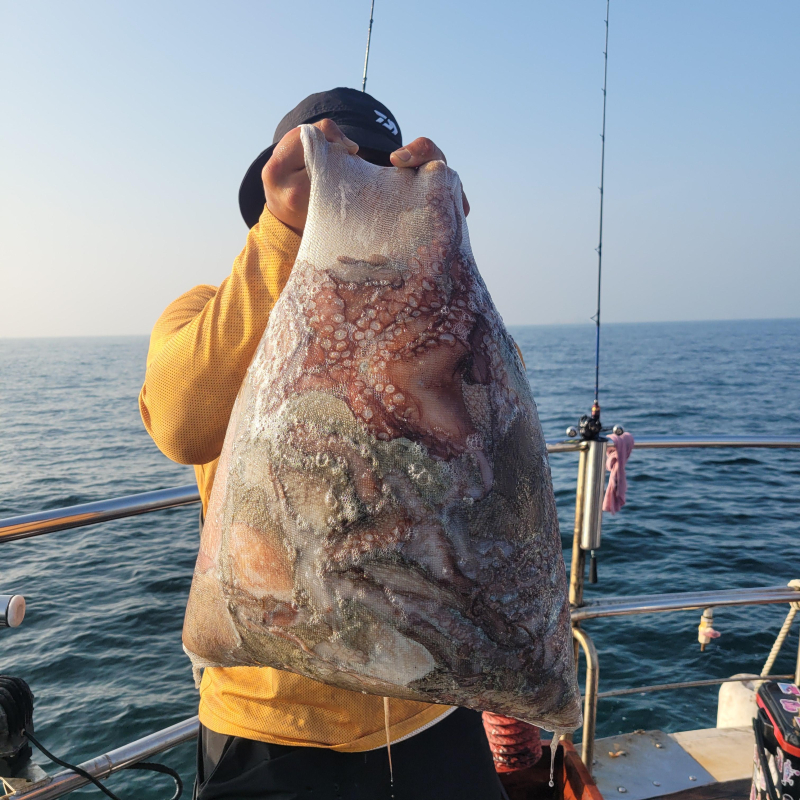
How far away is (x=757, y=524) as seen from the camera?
11.0 metres

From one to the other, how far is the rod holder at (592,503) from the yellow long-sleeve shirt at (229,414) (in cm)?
146

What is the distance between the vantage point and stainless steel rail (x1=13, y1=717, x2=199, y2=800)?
1.61 m

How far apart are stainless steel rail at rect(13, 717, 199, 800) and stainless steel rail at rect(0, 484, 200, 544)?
2.04 feet

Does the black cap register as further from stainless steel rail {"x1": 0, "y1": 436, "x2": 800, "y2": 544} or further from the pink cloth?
the pink cloth

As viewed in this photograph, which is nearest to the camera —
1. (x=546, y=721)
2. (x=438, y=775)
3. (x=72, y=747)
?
(x=546, y=721)

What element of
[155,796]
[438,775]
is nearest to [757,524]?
[155,796]

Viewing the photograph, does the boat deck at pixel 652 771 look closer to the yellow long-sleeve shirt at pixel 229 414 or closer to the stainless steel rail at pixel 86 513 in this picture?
the yellow long-sleeve shirt at pixel 229 414

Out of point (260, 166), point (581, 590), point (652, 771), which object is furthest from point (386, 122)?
point (652, 771)

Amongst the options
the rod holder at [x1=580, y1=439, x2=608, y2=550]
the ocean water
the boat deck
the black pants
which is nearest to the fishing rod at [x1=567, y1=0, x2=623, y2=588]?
the rod holder at [x1=580, y1=439, x2=608, y2=550]

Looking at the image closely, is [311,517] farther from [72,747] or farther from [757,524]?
[757,524]

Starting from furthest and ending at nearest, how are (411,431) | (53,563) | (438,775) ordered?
(53,563) → (438,775) → (411,431)

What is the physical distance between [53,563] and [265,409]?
34.7 ft

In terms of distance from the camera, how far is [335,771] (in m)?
1.11

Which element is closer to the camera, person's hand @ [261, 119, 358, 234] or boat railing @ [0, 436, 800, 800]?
person's hand @ [261, 119, 358, 234]
